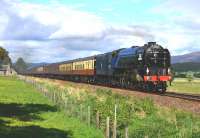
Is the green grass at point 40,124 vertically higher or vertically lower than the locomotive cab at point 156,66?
lower

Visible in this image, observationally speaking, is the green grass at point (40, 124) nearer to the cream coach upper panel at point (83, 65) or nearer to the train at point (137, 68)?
the train at point (137, 68)

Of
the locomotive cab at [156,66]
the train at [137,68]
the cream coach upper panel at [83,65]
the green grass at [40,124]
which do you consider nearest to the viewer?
the green grass at [40,124]

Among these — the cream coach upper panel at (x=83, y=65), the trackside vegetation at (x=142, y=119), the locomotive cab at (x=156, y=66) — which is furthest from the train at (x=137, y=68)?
the trackside vegetation at (x=142, y=119)

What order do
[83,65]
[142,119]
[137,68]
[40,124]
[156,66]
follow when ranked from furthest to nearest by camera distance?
[83,65], [137,68], [156,66], [40,124], [142,119]

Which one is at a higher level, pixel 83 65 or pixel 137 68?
pixel 83 65

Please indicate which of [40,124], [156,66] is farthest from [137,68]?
[40,124]

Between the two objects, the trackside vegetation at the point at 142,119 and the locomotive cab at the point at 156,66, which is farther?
the locomotive cab at the point at 156,66

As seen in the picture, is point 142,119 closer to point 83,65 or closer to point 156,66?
point 156,66

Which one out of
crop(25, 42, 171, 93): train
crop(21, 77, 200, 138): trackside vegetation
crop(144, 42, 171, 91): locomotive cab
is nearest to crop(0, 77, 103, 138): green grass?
crop(21, 77, 200, 138): trackside vegetation

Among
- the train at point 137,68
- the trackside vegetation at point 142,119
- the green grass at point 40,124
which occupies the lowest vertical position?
the green grass at point 40,124

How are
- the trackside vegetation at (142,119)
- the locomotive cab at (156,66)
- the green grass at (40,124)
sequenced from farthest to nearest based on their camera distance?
1. the locomotive cab at (156,66)
2. the green grass at (40,124)
3. the trackside vegetation at (142,119)

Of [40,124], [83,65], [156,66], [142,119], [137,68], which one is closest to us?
[142,119]

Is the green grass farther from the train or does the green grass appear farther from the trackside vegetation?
the train

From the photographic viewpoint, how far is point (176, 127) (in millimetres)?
21922
